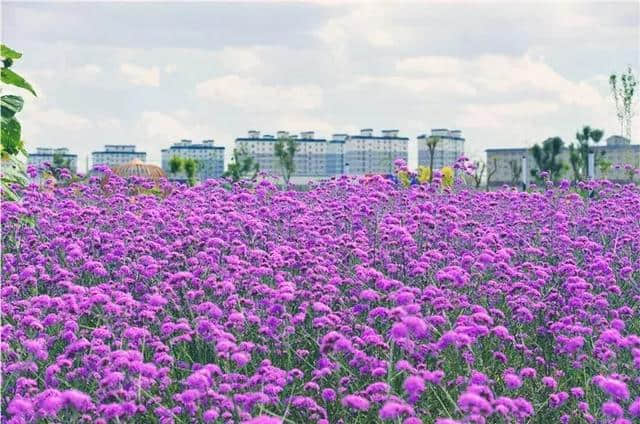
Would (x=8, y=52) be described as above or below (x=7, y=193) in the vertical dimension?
above

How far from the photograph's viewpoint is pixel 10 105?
706cm

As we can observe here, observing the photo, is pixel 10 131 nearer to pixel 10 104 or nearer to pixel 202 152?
pixel 10 104

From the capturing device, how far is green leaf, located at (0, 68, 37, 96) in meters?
6.82

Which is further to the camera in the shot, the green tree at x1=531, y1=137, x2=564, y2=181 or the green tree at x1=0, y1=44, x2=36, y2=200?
the green tree at x1=531, y1=137, x2=564, y2=181

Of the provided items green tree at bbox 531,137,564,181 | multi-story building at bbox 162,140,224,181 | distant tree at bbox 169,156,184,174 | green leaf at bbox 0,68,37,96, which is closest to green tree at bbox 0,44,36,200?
green leaf at bbox 0,68,37,96

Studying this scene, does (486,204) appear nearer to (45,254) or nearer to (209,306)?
(45,254)

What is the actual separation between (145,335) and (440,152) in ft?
550

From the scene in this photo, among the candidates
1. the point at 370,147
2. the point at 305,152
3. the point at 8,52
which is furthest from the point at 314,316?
the point at 370,147

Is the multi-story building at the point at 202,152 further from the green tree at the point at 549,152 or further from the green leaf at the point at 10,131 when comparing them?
the green leaf at the point at 10,131

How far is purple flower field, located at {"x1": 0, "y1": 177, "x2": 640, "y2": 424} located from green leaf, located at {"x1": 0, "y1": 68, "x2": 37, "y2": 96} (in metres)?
1.13

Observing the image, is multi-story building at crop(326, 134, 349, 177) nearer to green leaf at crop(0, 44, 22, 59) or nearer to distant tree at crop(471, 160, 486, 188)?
distant tree at crop(471, 160, 486, 188)

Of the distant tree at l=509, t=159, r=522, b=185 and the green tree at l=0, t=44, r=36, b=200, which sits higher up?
the green tree at l=0, t=44, r=36, b=200

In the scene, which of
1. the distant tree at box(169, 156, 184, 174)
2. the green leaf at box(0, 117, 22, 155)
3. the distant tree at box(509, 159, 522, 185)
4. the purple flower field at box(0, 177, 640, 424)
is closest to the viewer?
the purple flower field at box(0, 177, 640, 424)

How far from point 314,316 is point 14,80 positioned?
262 cm
